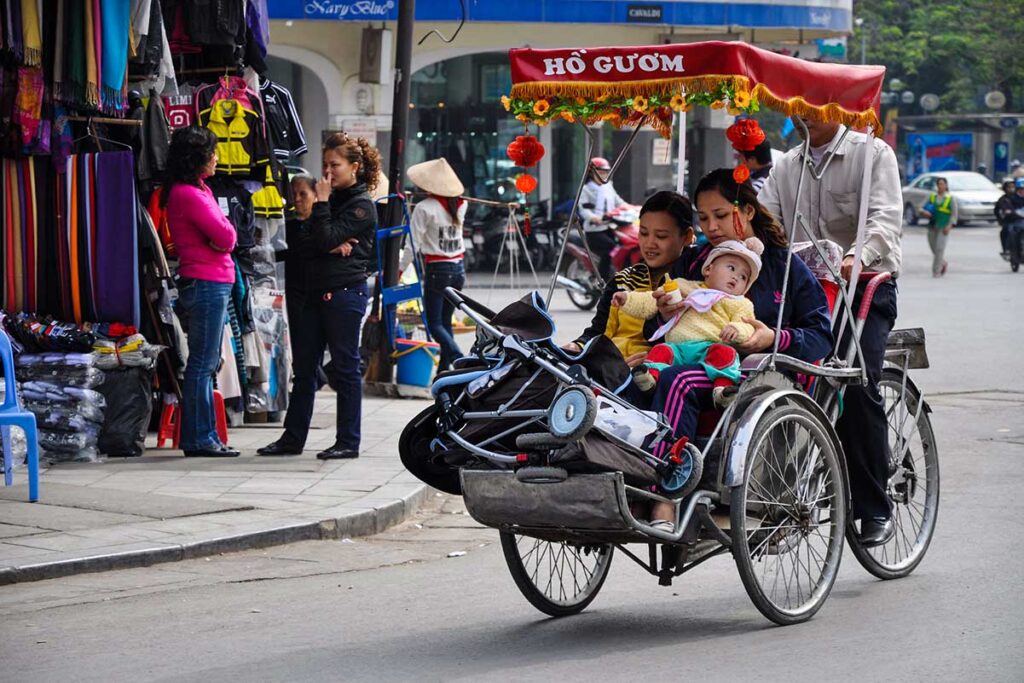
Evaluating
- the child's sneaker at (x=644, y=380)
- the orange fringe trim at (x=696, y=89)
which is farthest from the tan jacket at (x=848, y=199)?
the child's sneaker at (x=644, y=380)

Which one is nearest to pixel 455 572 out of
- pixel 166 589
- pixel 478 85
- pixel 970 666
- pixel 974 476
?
pixel 166 589

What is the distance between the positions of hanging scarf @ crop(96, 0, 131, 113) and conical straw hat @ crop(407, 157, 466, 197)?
407cm

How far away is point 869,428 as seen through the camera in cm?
675

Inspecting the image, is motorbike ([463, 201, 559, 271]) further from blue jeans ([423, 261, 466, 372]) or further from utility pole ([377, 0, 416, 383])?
utility pole ([377, 0, 416, 383])

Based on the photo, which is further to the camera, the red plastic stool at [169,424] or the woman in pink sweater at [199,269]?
the red plastic stool at [169,424]

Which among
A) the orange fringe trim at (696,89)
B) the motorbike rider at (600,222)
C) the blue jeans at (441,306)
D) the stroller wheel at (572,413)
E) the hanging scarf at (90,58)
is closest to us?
the stroller wheel at (572,413)

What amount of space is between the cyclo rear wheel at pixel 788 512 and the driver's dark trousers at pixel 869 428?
0.49 m

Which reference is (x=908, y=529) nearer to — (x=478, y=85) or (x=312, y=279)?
(x=312, y=279)

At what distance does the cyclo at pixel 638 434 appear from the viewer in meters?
5.45

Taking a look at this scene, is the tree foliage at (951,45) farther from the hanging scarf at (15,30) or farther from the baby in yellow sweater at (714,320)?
the baby in yellow sweater at (714,320)

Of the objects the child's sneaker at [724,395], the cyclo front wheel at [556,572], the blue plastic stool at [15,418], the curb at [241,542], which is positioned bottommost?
Answer: the curb at [241,542]

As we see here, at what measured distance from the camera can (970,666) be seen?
5.33 m

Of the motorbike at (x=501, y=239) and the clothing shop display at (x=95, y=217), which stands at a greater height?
the clothing shop display at (x=95, y=217)

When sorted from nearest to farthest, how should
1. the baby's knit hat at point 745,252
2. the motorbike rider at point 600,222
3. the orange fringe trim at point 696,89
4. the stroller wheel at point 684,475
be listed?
the stroller wheel at point 684,475 < the orange fringe trim at point 696,89 < the baby's knit hat at point 745,252 < the motorbike rider at point 600,222
